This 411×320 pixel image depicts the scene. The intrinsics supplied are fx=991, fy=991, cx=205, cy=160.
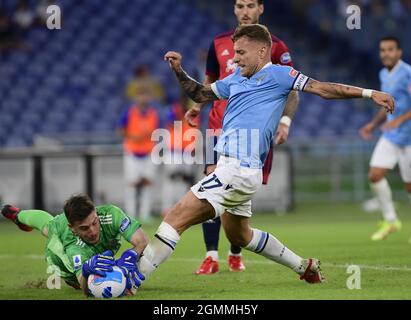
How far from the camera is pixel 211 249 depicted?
9156 mm

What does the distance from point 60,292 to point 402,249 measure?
4.49 meters

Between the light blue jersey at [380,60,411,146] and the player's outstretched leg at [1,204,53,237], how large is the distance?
5117mm

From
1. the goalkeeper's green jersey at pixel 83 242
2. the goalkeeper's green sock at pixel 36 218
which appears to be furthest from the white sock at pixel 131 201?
the goalkeeper's green jersey at pixel 83 242

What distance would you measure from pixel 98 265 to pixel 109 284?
15 centimetres

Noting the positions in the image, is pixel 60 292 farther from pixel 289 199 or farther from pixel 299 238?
pixel 289 199

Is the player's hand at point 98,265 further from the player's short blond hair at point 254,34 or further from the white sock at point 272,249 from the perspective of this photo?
the player's short blond hair at point 254,34

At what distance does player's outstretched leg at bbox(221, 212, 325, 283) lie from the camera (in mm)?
7582

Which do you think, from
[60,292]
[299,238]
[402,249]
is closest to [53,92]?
[299,238]

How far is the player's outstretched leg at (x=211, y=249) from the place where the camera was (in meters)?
8.96

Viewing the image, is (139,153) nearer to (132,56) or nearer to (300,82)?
(132,56)

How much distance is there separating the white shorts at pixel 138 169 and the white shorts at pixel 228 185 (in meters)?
9.66

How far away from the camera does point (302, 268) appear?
7.71 m

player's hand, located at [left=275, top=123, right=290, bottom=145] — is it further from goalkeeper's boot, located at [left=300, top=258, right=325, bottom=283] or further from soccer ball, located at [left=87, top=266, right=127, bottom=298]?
soccer ball, located at [left=87, top=266, right=127, bottom=298]

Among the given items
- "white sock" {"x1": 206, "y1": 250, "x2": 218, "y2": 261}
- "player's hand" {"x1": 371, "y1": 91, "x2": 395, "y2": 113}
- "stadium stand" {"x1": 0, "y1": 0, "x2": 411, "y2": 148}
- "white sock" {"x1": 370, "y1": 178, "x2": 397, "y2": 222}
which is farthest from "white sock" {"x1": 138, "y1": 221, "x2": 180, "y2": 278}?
"stadium stand" {"x1": 0, "y1": 0, "x2": 411, "y2": 148}
